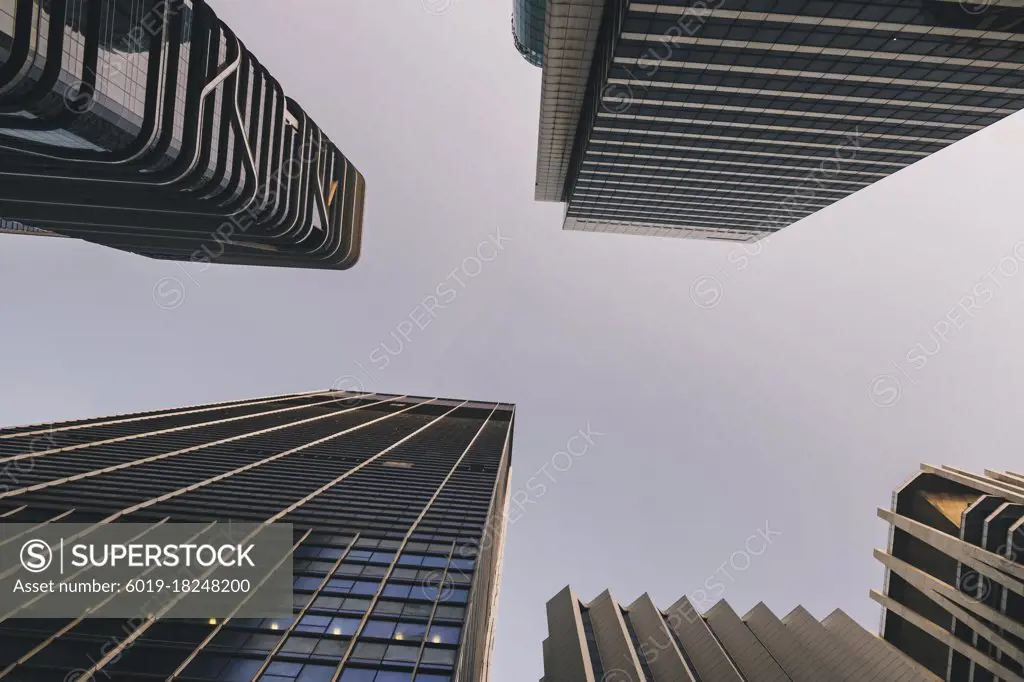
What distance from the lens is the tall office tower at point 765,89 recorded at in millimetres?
43719

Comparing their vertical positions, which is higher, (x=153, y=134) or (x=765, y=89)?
(x=765, y=89)

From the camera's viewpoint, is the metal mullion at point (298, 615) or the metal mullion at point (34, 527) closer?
the metal mullion at point (298, 615)

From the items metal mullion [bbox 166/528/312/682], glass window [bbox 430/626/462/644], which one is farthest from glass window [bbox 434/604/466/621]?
metal mullion [bbox 166/528/312/682]

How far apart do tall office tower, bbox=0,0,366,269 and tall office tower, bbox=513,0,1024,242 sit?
98.4ft

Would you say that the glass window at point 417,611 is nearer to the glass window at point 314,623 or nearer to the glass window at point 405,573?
the glass window at point 405,573

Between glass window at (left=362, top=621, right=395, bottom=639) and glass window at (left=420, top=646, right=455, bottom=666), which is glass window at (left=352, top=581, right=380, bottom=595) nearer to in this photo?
glass window at (left=362, top=621, right=395, bottom=639)

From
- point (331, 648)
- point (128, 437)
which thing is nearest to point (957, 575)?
point (331, 648)

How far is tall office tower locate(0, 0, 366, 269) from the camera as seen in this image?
29938mm

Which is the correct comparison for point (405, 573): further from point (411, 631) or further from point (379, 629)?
point (411, 631)

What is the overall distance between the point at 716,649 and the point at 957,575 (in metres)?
19.5

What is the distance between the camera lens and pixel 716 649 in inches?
1871

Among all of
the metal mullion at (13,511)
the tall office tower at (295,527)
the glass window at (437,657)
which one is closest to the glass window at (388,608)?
the tall office tower at (295,527)

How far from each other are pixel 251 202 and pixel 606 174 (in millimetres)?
43771

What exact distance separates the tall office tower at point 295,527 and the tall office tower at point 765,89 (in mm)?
41721
